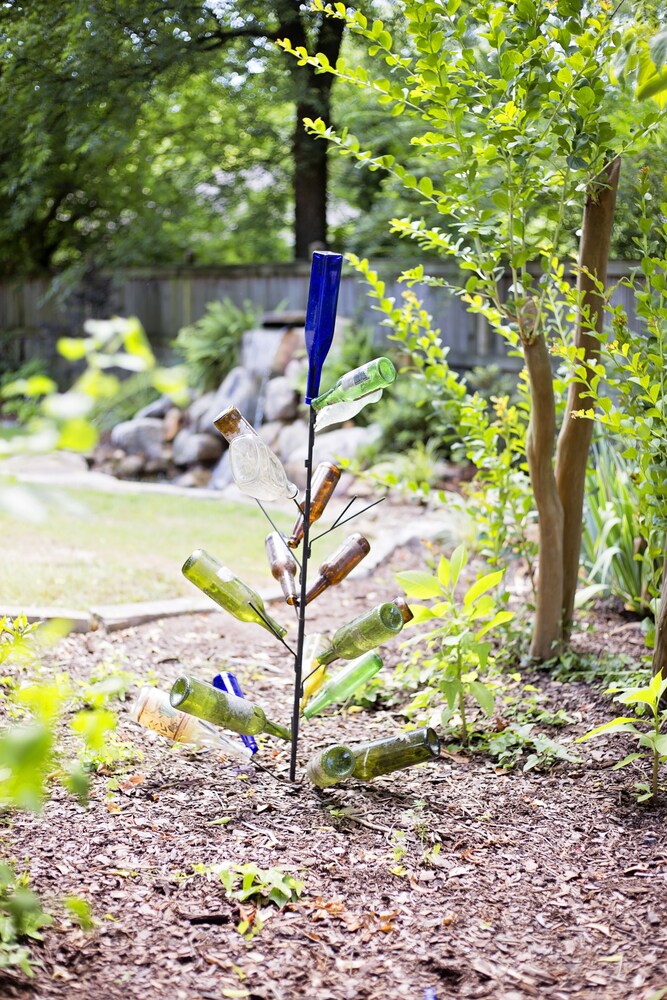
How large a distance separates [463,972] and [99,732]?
784mm

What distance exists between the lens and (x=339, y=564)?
7.09 ft

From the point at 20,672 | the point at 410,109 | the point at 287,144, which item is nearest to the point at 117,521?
the point at 20,672

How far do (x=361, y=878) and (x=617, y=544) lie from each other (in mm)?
1941

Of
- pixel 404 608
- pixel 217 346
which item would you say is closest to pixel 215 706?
pixel 404 608

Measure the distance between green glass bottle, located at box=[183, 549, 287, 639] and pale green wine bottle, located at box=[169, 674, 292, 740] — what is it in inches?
8.0

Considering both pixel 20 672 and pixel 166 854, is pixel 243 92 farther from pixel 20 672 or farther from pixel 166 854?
pixel 166 854

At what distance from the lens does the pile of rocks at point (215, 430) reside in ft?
25.9

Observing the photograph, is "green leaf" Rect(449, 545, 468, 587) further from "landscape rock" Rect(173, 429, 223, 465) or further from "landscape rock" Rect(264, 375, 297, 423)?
"landscape rock" Rect(173, 429, 223, 465)

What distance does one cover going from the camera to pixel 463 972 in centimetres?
150

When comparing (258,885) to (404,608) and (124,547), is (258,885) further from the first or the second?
(124,547)

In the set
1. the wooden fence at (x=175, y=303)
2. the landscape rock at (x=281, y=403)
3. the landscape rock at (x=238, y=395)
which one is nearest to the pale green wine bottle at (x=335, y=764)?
the wooden fence at (x=175, y=303)

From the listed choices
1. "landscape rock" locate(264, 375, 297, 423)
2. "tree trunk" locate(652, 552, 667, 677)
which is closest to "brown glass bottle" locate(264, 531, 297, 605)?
"tree trunk" locate(652, 552, 667, 677)

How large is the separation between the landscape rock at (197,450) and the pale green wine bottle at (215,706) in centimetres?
613

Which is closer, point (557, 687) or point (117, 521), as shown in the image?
point (557, 687)
